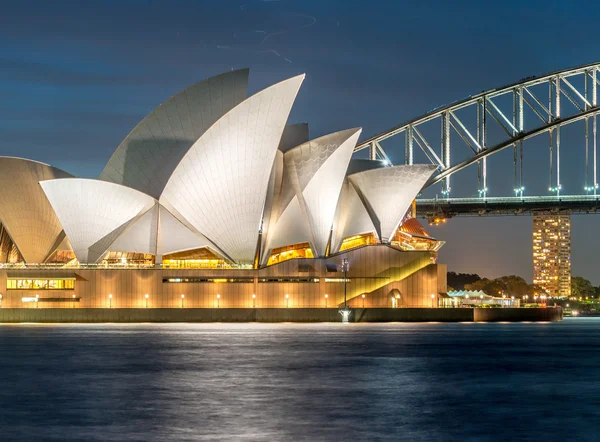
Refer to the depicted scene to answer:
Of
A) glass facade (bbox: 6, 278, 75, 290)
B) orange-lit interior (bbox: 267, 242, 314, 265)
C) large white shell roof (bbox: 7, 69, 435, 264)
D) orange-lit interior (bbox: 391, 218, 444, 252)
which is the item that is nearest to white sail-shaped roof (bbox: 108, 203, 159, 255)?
large white shell roof (bbox: 7, 69, 435, 264)

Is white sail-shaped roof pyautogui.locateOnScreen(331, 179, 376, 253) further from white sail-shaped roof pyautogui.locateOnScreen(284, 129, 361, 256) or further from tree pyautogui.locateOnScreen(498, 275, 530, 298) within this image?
tree pyautogui.locateOnScreen(498, 275, 530, 298)

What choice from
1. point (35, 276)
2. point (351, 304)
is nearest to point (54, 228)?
Answer: point (35, 276)

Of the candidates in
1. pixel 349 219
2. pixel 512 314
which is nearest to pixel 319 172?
A: pixel 349 219

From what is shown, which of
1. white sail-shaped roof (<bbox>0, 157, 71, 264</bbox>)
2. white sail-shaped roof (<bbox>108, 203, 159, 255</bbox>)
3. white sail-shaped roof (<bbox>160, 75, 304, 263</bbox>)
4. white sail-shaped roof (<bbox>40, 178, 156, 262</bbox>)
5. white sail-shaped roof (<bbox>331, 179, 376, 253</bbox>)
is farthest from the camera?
white sail-shaped roof (<bbox>331, 179, 376, 253</bbox>)

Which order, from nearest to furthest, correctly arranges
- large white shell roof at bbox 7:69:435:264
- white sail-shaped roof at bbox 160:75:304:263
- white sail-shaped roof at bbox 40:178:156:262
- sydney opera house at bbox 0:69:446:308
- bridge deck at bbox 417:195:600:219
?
white sail-shaped roof at bbox 160:75:304:263 < large white shell roof at bbox 7:69:435:264 < sydney opera house at bbox 0:69:446:308 < white sail-shaped roof at bbox 40:178:156:262 < bridge deck at bbox 417:195:600:219

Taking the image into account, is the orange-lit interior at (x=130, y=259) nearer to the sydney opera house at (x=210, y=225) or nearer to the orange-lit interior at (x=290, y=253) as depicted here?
the sydney opera house at (x=210, y=225)
